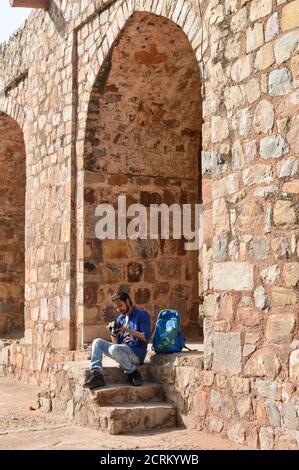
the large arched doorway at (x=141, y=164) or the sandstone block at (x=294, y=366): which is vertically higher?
the large arched doorway at (x=141, y=164)

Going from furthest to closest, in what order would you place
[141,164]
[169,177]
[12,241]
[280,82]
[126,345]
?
[12,241]
[169,177]
[141,164]
[126,345]
[280,82]

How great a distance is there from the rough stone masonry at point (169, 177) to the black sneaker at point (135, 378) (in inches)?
23.6

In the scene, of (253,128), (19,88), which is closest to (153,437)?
(253,128)

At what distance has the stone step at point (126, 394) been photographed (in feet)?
19.3

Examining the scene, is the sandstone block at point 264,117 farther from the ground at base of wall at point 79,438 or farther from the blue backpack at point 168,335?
the ground at base of wall at point 79,438

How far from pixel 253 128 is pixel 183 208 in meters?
3.56

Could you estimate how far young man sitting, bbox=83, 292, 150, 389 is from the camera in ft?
20.0

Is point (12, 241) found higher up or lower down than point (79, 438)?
higher up

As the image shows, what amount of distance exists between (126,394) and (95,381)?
0.28m

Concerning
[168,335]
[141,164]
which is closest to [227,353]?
[168,335]

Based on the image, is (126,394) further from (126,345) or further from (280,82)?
(280,82)

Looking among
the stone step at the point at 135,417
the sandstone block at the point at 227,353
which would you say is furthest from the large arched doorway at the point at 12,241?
the sandstone block at the point at 227,353

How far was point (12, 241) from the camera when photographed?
40.4 feet

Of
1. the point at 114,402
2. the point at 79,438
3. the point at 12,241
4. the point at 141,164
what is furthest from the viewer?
the point at 12,241
